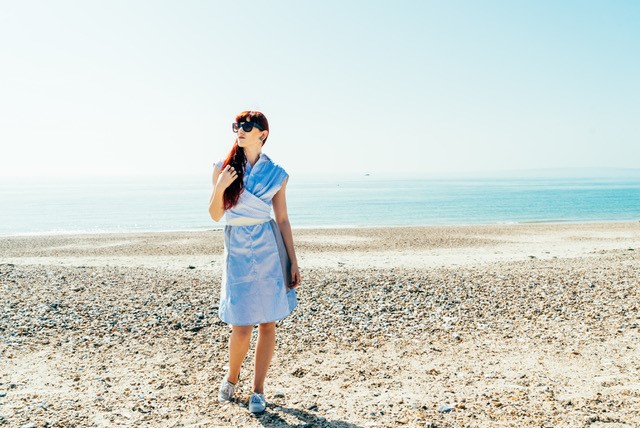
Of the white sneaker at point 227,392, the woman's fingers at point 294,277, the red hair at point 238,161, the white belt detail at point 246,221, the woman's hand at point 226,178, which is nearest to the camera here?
the woman's hand at point 226,178

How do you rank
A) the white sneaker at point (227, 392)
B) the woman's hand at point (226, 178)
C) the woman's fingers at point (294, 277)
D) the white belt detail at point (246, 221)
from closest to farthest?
1. the woman's hand at point (226, 178)
2. the white belt detail at point (246, 221)
3. the woman's fingers at point (294, 277)
4. the white sneaker at point (227, 392)

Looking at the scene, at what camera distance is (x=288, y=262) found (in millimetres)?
4625

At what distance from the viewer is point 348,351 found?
680cm

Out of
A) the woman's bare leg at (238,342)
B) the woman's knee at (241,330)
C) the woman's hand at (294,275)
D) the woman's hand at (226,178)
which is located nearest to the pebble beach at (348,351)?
the woman's bare leg at (238,342)

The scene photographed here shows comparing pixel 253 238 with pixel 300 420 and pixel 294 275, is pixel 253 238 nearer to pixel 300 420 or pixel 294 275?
pixel 294 275

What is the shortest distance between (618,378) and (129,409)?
203 inches

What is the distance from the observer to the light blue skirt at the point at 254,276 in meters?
4.44

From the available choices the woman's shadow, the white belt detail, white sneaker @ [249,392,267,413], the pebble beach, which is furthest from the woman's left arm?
the pebble beach

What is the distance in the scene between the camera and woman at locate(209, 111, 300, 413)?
4434mm

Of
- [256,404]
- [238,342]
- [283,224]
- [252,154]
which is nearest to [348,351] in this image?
[256,404]

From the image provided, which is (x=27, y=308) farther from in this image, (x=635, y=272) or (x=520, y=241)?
(x=520, y=241)

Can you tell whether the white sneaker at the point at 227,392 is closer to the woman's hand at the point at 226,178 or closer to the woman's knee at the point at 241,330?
the woman's knee at the point at 241,330

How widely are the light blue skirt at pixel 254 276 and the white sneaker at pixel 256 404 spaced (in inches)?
29.3

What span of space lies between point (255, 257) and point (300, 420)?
1.56m
